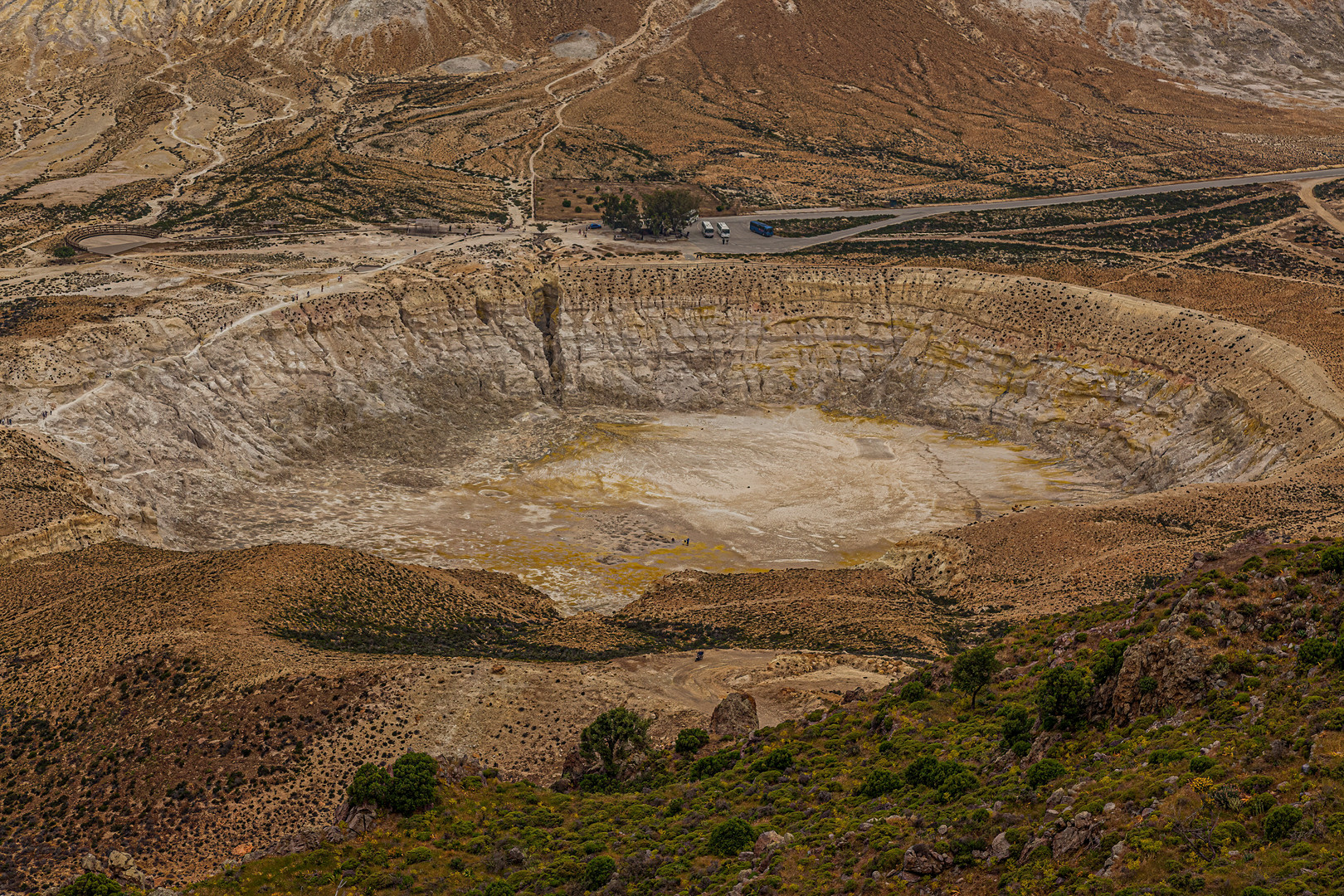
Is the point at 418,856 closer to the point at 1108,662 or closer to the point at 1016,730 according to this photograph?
the point at 1016,730

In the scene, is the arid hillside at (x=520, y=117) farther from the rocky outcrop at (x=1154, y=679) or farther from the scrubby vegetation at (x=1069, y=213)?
the rocky outcrop at (x=1154, y=679)

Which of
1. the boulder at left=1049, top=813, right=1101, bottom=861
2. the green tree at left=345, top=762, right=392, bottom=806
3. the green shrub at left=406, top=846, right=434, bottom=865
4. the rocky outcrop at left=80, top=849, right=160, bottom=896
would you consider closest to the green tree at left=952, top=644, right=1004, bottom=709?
the boulder at left=1049, top=813, right=1101, bottom=861

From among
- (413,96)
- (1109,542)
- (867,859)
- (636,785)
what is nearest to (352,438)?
A: (636,785)

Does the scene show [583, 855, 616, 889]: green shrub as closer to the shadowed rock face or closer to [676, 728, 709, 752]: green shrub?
[676, 728, 709, 752]: green shrub

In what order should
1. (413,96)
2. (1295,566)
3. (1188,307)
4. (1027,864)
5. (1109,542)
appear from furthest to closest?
(413,96), (1188,307), (1109,542), (1295,566), (1027,864)

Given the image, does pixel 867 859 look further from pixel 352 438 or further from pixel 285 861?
pixel 352 438

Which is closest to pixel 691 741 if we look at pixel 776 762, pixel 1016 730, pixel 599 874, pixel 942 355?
pixel 776 762
